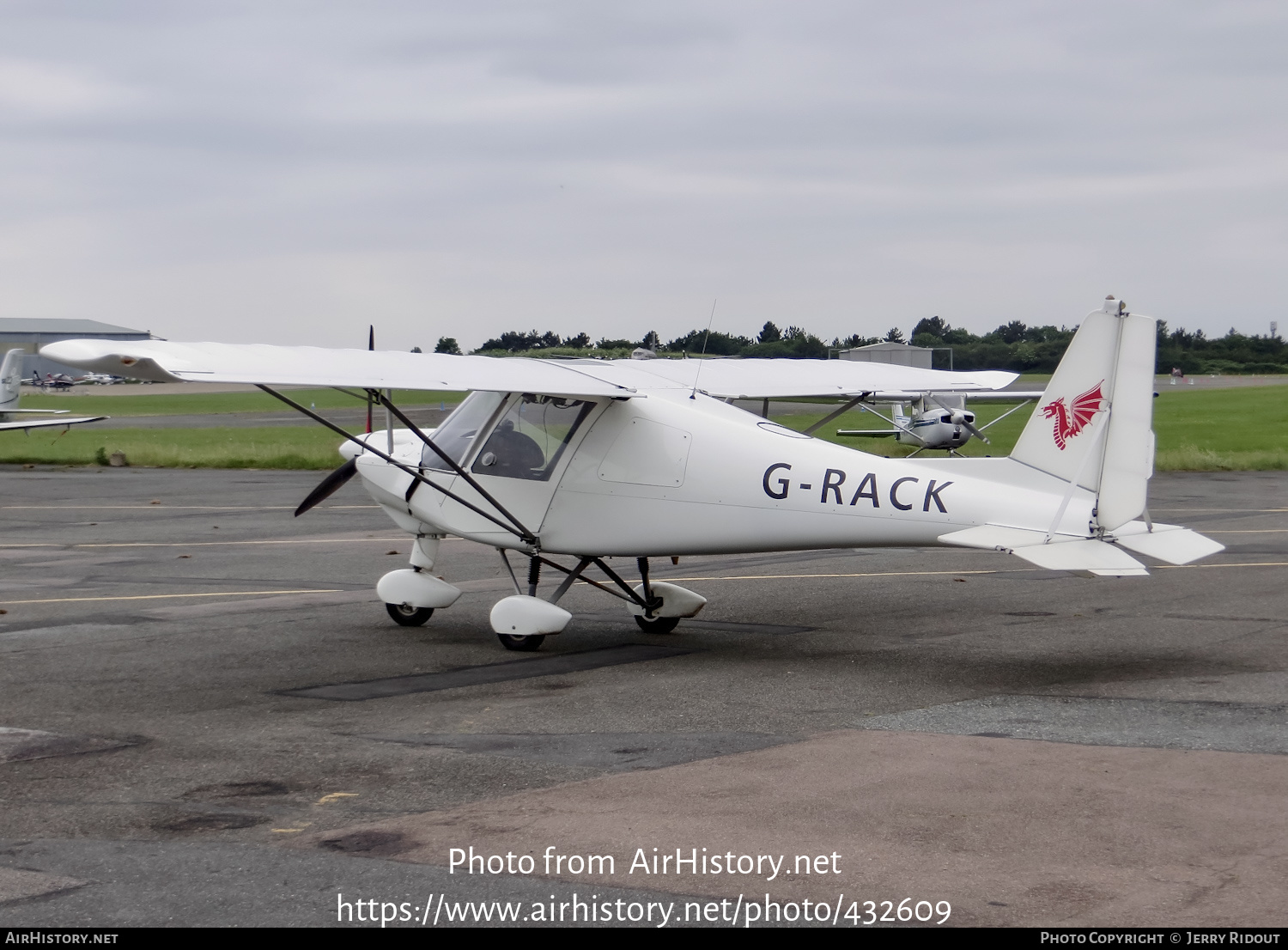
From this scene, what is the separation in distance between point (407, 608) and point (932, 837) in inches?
278

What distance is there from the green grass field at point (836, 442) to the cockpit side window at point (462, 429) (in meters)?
21.9

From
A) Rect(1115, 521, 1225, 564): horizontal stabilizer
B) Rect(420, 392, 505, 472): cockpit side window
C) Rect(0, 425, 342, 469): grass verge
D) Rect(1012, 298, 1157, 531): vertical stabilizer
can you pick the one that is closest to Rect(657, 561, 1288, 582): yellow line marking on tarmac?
Rect(420, 392, 505, 472): cockpit side window

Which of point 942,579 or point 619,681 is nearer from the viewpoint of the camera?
point 619,681

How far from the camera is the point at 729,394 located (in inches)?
474

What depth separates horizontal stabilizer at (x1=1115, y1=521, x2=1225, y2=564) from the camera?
29.0 ft

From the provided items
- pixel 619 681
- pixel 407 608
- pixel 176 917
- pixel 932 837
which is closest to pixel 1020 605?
pixel 619 681

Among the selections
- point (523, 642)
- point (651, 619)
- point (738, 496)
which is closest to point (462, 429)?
point (523, 642)

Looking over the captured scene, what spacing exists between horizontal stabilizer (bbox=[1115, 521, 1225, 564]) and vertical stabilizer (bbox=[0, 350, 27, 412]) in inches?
1484

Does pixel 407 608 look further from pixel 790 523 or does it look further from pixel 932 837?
pixel 932 837

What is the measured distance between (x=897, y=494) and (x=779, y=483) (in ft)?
3.05

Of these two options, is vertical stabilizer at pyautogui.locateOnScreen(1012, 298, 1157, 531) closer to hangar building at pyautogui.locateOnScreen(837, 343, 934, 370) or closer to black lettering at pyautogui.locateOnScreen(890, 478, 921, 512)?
black lettering at pyautogui.locateOnScreen(890, 478, 921, 512)

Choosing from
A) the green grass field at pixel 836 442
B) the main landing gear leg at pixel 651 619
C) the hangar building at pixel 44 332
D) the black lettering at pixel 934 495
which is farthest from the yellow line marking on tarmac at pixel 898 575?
the hangar building at pixel 44 332

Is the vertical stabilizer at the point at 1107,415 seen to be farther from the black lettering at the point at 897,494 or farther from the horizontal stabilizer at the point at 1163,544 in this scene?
the black lettering at the point at 897,494

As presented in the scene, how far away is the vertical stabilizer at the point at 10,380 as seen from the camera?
129 ft
